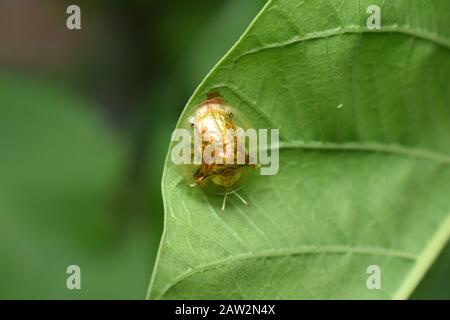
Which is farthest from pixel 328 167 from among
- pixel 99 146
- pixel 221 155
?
pixel 99 146

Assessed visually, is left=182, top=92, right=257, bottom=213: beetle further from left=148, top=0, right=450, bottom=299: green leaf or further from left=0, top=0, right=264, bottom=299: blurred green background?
left=0, top=0, right=264, bottom=299: blurred green background

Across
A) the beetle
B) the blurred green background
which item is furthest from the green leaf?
the blurred green background

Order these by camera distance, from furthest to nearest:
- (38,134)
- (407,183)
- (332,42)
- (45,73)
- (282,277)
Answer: (45,73), (38,134), (407,183), (282,277), (332,42)

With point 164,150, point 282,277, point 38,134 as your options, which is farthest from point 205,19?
point 282,277

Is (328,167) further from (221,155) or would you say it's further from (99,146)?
(99,146)
